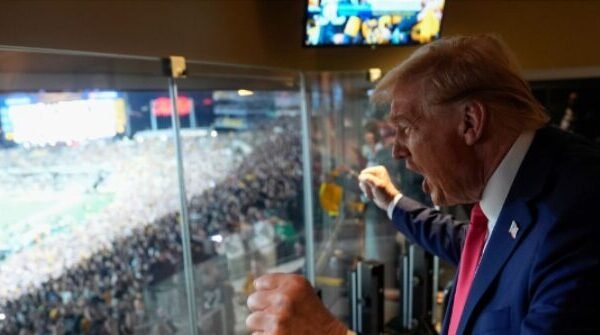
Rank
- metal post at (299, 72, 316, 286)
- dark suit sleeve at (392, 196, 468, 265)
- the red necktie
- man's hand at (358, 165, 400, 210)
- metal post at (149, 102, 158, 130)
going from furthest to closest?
metal post at (299, 72, 316, 286)
metal post at (149, 102, 158, 130)
man's hand at (358, 165, 400, 210)
dark suit sleeve at (392, 196, 468, 265)
the red necktie

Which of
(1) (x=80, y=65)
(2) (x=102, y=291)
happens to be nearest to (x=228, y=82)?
(1) (x=80, y=65)

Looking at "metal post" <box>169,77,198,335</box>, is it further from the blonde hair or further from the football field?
the blonde hair

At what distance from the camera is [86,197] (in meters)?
1.79

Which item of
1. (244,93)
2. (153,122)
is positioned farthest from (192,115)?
(244,93)

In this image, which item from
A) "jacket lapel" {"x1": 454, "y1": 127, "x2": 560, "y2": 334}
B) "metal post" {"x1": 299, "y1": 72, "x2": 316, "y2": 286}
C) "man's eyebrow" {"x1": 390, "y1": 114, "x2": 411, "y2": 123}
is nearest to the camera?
"jacket lapel" {"x1": 454, "y1": 127, "x2": 560, "y2": 334}

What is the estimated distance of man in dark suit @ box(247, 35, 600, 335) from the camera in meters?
0.87

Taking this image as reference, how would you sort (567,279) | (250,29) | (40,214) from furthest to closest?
(250,29), (40,214), (567,279)

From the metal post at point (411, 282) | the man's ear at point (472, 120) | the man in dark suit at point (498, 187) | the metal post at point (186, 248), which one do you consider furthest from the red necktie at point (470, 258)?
the metal post at point (411, 282)

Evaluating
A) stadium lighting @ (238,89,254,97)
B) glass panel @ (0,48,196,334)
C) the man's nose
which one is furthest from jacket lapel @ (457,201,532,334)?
stadium lighting @ (238,89,254,97)

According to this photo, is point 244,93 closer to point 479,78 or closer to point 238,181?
point 238,181

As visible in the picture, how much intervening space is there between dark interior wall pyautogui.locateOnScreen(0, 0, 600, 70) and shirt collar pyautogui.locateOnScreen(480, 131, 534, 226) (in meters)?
1.24

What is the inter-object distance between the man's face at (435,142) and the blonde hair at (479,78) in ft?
0.09

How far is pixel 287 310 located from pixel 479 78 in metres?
0.57

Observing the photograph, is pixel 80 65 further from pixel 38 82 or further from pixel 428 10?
pixel 428 10
